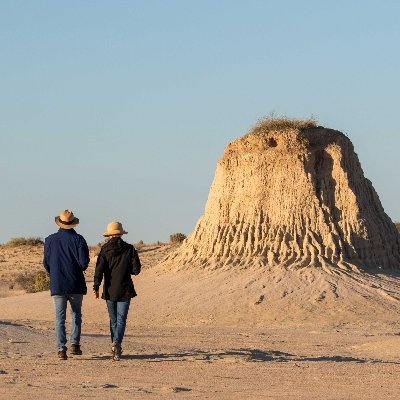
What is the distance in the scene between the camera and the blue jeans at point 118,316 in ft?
40.4

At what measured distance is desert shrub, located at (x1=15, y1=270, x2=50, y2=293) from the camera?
116 feet

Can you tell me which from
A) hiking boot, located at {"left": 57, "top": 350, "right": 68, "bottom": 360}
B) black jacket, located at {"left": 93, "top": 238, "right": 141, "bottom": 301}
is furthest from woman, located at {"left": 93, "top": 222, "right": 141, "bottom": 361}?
hiking boot, located at {"left": 57, "top": 350, "right": 68, "bottom": 360}

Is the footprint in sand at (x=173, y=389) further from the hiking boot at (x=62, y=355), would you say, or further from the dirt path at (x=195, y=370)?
the hiking boot at (x=62, y=355)

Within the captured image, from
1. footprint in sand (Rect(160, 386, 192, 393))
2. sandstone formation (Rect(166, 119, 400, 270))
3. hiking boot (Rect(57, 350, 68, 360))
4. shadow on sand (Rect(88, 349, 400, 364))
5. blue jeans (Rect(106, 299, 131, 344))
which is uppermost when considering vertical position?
sandstone formation (Rect(166, 119, 400, 270))

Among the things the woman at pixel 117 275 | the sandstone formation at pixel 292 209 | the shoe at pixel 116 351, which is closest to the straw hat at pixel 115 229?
the woman at pixel 117 275

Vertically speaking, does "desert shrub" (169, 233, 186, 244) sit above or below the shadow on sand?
above

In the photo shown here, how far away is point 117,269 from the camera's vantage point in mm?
12461

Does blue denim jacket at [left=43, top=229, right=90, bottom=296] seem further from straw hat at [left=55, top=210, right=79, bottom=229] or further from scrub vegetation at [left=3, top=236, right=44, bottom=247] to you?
scrub vegetation at [left=3, top=236, right=44, bottom=247]

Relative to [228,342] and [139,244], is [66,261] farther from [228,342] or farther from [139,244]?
[139,244]

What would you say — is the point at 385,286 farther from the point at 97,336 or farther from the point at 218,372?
the point at 218,372

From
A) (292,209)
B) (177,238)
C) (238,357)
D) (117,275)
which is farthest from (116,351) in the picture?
(177,238)

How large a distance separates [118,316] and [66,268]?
2.81ft

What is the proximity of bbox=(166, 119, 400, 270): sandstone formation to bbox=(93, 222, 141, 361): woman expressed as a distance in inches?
521

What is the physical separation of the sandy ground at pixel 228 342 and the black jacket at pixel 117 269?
0.80 meters
